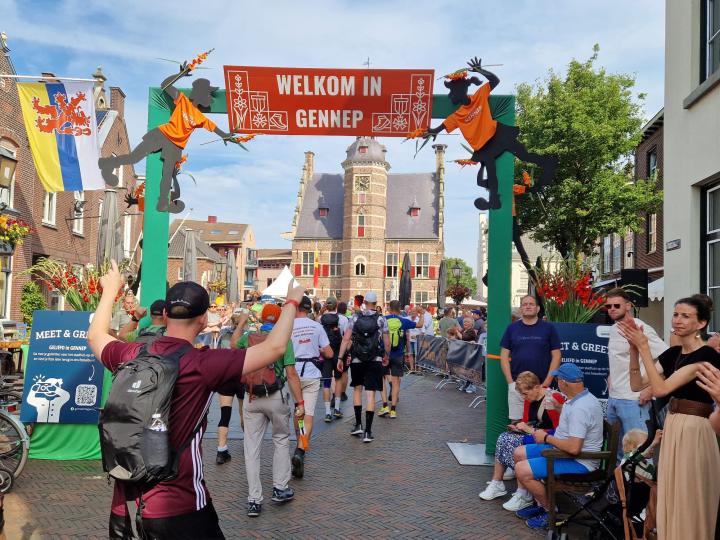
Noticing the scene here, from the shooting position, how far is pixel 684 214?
26.5ft

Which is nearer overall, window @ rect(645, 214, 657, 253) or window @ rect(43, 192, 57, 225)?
window @ rect(43, 192, 57, 225)

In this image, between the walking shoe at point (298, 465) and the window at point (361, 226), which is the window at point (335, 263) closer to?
the window at point (361, 226)

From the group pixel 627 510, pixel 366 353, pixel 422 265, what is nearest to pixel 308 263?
pixel 422 265

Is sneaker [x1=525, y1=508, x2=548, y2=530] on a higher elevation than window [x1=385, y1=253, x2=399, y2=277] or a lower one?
lower

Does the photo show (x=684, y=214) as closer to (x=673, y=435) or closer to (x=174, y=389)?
(x=673, y=435)

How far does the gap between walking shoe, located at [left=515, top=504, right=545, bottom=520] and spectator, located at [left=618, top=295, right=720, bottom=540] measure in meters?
1.67

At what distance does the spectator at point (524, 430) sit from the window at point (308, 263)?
6331cm

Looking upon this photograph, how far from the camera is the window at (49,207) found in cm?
1947

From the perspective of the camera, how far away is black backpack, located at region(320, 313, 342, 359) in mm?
10383

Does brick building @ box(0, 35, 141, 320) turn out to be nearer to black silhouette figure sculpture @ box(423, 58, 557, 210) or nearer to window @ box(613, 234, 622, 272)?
black silhouette figure sculpture @ box(423, 58, 557, 210)

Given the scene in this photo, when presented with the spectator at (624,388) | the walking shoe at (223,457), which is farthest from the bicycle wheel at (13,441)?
the spectator at (624,388)

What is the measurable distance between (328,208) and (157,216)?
63.4 meters

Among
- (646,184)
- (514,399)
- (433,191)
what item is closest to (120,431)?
(514,399)

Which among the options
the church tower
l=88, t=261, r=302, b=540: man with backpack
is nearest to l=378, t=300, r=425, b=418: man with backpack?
l=88, t=261, r=302, b=540: man with backpack
